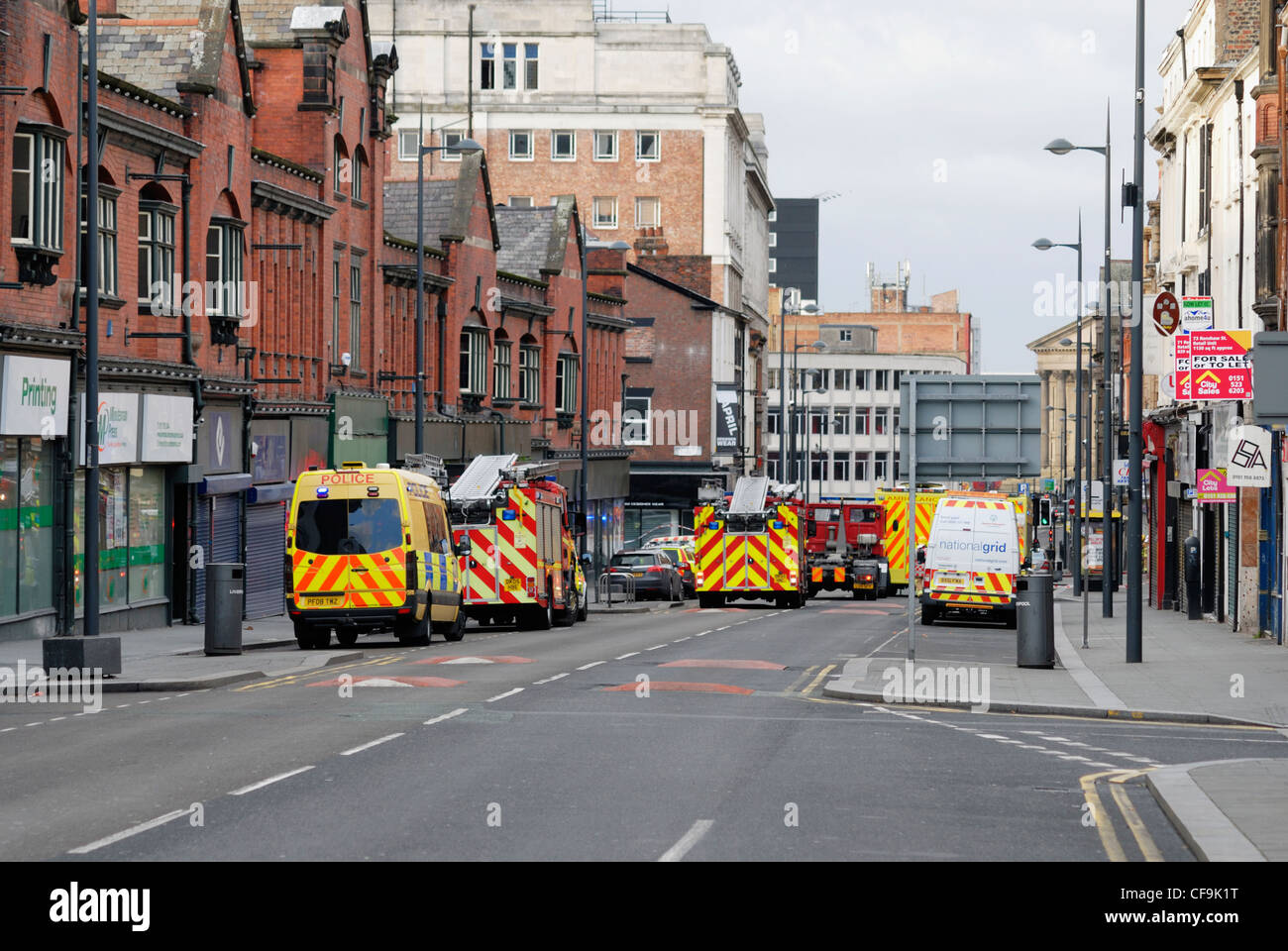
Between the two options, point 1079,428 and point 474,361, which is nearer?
point 474,361

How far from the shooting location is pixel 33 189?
1150 inches

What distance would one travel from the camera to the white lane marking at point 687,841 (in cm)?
1127

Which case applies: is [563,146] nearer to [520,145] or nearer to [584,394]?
[520,145]

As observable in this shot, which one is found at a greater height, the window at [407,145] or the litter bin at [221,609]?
the window at [407,145]

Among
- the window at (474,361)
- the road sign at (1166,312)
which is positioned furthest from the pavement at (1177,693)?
the window at (474,361)

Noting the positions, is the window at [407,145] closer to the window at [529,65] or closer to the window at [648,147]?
the window at [529,65]

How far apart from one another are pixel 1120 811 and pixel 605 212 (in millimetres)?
83075

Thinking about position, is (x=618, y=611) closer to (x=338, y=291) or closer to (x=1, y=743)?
(x=338, y=291)

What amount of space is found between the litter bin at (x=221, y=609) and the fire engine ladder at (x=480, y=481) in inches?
345

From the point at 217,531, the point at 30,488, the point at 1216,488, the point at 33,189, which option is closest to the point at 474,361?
the point at 217,531

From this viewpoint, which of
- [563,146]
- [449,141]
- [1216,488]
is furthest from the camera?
[449,141]

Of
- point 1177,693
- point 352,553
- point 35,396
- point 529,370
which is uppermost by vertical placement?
point 529,370
